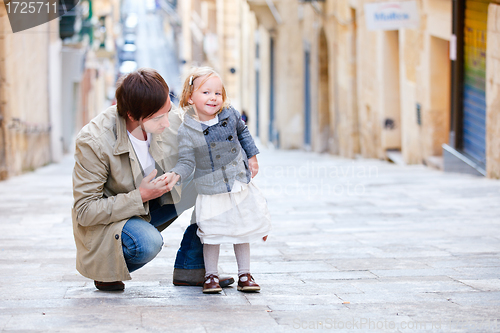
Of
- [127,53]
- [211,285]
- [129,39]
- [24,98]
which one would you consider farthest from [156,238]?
[129,39]

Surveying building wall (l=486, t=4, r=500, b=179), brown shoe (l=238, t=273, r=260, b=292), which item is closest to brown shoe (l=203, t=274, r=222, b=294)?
brown shoe (l=238, t=273, r=260, b=292)

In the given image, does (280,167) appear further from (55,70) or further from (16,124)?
(55,70)

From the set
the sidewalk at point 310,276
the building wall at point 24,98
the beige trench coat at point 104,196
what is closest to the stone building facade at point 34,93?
the building wall at point 24,98

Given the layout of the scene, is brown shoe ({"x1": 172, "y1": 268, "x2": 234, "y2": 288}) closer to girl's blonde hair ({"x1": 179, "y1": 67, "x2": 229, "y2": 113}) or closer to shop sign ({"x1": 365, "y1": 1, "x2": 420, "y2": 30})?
girl's blonde hair ({"x1": 179, "y1": 67, "x2": 229, "y2": 113})

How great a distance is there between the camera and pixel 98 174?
3.51 meters

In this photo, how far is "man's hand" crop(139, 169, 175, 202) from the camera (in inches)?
136

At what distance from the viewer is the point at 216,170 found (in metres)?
3.64

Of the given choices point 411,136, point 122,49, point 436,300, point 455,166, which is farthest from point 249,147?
point 122,49

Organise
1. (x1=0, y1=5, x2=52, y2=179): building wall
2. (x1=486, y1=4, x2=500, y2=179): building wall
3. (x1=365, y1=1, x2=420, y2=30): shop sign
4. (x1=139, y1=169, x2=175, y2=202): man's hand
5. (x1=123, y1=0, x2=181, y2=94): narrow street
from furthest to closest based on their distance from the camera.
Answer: (x1=123, y1=0, x2=181, y2=94): narrow street → (x1=365, y1=1, x2=420, y2=30): shop sign → (x1=0, y1=5, x2=52, y2=179): building wall → (x1=486, y1=4, x2=500, y2=179): building wall → (x1=139, y1=169, x2=175, y2=202): man's hand

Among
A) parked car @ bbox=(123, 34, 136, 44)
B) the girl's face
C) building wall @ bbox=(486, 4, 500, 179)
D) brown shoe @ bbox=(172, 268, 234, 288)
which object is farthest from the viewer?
parked car @ bbox=(123, 34, 136, 44)

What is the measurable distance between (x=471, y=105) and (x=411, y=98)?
2.36 m

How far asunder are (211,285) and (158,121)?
35.3 inches

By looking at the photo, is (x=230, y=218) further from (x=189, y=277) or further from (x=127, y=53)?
(x=127, y=53)

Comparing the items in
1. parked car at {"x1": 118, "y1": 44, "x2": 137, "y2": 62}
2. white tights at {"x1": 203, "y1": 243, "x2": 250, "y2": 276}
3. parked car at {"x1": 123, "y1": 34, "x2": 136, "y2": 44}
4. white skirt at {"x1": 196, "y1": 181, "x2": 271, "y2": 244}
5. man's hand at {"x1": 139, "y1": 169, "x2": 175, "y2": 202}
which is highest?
parked car at {"x1": 123, "y1": 34, "x2": 136, "y2": 44}
